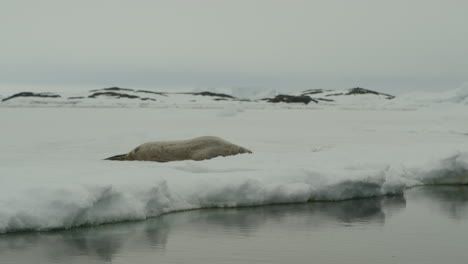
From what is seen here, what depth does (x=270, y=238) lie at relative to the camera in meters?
4.95

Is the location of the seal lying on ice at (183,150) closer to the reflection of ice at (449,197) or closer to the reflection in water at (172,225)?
the reflection in water at (172,225)

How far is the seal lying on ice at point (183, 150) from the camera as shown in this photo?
30.8 feet

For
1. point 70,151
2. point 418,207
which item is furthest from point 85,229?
point 70,151

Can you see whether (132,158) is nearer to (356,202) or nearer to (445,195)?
(356,202)

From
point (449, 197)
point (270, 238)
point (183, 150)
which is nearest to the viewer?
point (270, 238)

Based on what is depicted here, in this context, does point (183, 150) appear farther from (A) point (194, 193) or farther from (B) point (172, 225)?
(B) point (172, 225)

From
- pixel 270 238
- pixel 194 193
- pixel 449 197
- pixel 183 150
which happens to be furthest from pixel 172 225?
pixel 183 150

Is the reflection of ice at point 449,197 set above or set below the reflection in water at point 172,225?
above

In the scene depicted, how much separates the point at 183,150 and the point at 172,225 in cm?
411

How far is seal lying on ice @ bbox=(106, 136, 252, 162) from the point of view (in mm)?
9391

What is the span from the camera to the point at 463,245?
468 cm

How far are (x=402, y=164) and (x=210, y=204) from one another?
345cm

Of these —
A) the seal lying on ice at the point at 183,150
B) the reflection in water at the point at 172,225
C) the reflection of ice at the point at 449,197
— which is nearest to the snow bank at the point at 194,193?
the reflection in water at the point at 172,225

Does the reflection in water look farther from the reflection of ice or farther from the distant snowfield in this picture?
the reflection of ice
